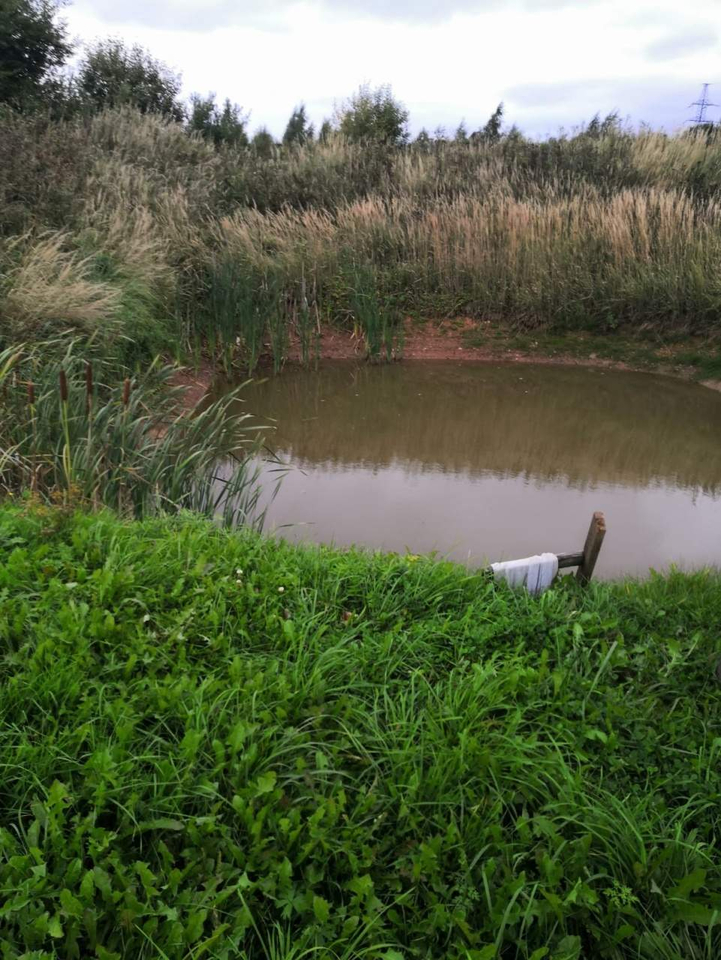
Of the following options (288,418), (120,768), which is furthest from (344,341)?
(120,768)

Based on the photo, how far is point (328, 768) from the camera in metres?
2.09

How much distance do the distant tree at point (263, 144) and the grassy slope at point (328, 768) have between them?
15510 millimetres

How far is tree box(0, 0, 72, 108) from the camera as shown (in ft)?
46.2

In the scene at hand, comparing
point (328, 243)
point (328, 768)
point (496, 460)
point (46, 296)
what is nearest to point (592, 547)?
point (328, 768)

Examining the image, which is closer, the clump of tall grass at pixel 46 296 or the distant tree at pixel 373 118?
the clump of tall grass at pixel 46 296

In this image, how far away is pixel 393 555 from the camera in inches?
134

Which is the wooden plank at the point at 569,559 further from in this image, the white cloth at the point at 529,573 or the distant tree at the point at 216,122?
the distant tree at the point at 216,122

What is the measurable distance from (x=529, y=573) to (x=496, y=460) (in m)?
3.18

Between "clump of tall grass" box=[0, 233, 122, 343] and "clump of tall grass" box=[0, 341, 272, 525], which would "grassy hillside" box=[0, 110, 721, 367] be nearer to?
"clump of tall grass" box=[0, 233, 122, 343]

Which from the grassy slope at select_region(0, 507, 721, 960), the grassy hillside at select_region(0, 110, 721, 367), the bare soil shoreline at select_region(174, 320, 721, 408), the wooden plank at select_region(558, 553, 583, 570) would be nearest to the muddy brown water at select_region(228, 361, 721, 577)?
the bare soil shoreline at select_region(174, 320, 721, 408)

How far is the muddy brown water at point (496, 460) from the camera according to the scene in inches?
192

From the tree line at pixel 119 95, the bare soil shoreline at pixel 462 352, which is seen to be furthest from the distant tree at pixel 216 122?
the bare soil shoreline at pixel 462 352

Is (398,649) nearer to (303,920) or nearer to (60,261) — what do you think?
(303,920)

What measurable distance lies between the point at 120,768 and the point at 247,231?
928 cm
